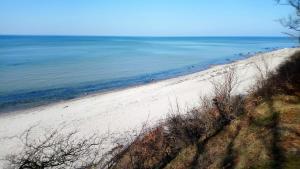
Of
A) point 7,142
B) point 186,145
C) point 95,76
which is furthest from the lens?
point 95,76

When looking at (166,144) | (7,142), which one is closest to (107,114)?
(7,142)

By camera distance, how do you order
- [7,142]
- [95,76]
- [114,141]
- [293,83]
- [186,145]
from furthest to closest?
A: 1. [95,76]
2. [7,142]
3. [114,141]
4. [293,83]
5. [186,145]

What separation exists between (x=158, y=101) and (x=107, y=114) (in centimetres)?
336

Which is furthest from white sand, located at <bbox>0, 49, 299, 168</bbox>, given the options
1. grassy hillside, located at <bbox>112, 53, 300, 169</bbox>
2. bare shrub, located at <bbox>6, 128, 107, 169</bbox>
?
grassy hillside, located at <bbox>112, 53, 300, 169</bbox>

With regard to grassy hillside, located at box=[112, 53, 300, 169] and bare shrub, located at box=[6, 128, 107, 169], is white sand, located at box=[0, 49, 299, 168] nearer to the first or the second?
bare shrub, located at box=[6, 128, 107, 169]

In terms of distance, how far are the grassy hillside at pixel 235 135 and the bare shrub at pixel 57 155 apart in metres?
1.09

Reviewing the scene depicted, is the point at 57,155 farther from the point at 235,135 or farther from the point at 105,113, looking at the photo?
the point at 105,113

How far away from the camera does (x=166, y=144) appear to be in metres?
10.5

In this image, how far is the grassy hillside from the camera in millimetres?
7867

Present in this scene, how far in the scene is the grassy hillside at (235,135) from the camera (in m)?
7.87

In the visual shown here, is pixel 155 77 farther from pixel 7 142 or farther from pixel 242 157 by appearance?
pixel 242 157

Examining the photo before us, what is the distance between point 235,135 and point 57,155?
4.51 metres

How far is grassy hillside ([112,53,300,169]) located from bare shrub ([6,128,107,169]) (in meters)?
1.09

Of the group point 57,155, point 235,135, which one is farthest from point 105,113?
point 57,155
